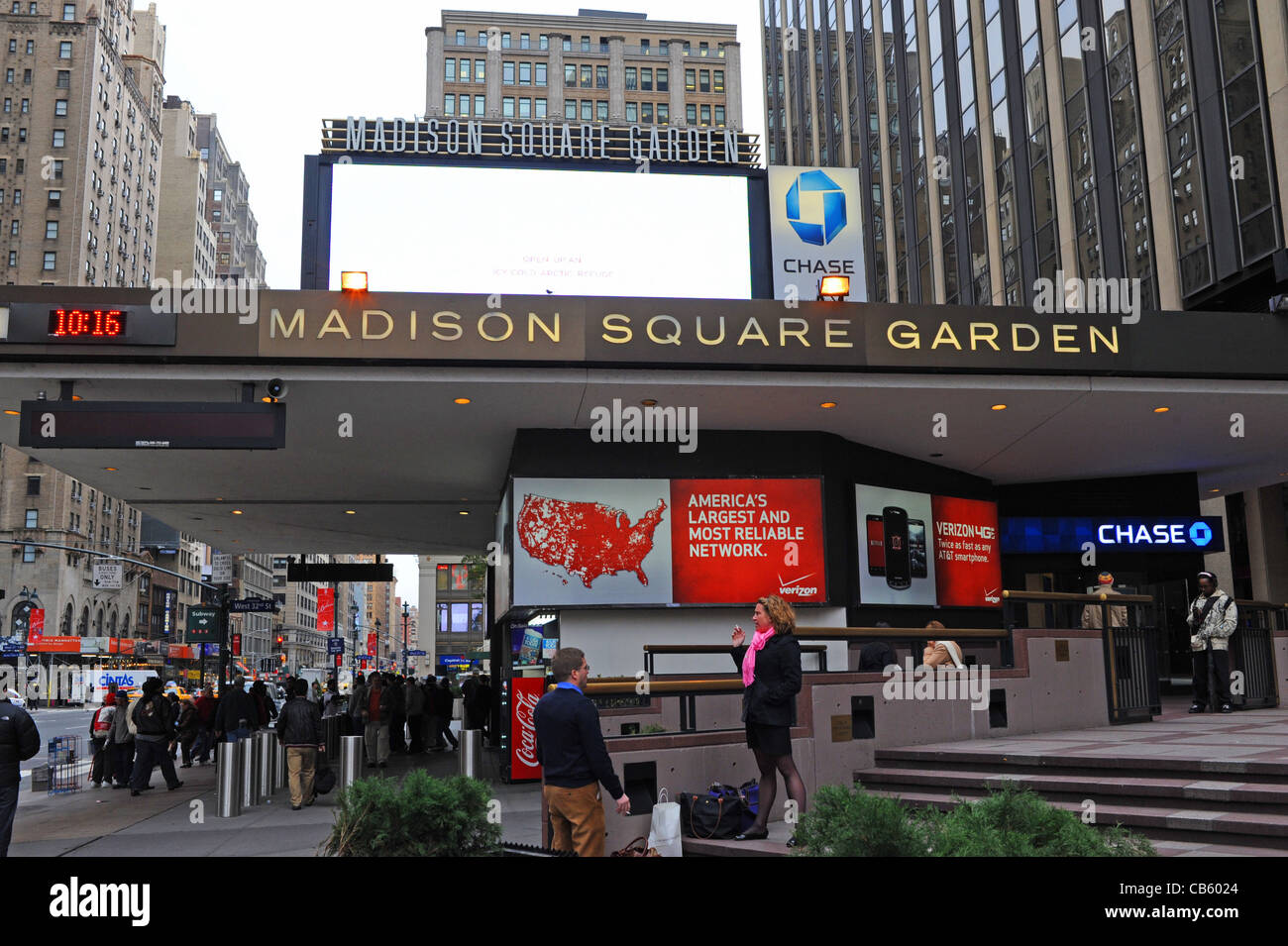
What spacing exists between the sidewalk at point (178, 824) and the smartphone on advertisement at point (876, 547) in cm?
653

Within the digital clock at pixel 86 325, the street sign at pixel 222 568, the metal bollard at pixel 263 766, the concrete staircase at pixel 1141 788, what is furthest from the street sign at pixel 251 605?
the concrete staircase at pixel 1141 788

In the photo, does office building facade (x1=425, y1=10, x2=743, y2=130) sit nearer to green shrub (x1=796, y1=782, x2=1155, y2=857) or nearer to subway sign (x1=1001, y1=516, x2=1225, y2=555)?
subway sign (x1=1001, y1=516, x2=1225, y2=555)

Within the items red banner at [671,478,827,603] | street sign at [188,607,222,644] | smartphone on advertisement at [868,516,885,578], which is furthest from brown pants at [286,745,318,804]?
street sign at [188,607,222,644]

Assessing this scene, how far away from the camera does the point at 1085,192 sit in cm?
3234

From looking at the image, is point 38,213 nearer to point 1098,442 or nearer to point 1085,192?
point 1085,192

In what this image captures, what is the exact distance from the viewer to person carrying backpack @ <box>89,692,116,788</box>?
64.7 feet

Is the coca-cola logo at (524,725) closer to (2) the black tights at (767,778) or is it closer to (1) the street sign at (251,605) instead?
(2) the black tights at (767,778)

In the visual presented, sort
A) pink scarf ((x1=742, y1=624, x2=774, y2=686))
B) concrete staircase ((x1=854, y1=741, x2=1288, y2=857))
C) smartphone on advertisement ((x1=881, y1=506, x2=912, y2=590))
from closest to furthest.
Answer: concrete staircase ((x1=854, y1=741, x2=1288, y2=857)) → pink scarf ((x1=742, y1=624, x2=774, y2=686)) → smartphone on advertisement ((x1=881, y1=506, x2=912, y2=590))

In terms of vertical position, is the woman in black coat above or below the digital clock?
below

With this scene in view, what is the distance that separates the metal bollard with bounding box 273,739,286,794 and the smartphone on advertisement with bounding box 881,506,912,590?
10.6 metres

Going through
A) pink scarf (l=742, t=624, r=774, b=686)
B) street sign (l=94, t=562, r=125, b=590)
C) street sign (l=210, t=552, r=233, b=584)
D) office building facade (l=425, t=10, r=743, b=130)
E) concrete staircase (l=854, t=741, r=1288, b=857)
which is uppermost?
office building facade (l=425, t=10, r=743, b=130)

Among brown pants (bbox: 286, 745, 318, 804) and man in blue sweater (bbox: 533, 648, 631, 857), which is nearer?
man in blue sweater (bbox: 533, 648, 631, 857)
